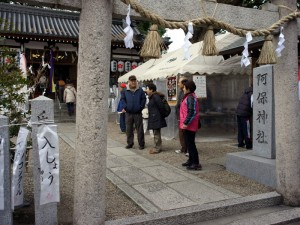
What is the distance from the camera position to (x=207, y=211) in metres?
3.66

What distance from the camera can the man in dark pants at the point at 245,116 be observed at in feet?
24.4

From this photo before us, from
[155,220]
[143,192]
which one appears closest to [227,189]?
[143,192]

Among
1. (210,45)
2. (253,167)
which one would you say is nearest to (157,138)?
(253,167)

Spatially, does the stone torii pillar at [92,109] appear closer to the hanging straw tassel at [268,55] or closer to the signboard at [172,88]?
the hanging straw tassel at [268,55]

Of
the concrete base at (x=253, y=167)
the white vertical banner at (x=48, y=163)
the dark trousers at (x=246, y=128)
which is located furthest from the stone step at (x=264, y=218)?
the dark trousers at (x=246, y=128)

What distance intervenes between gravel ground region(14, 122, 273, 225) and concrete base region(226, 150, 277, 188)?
112 mm

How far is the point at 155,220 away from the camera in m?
3.37

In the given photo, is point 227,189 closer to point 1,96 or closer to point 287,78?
point 287,78

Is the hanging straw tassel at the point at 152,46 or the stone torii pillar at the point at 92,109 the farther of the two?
the hanging straw tassel at the point at 152,46

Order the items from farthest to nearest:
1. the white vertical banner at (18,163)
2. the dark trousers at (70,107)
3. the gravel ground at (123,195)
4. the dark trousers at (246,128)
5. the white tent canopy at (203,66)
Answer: the dark trousers at (70,107) < the white tent canopy at (203,66) < the dark trousers at (246,128) < the gravel ground at (123,195) < the white vertical banner at (18,163)

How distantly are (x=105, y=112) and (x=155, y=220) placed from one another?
141 centimetres

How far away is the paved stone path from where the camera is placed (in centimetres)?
404

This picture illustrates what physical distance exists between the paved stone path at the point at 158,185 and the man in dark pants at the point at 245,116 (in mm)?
2739

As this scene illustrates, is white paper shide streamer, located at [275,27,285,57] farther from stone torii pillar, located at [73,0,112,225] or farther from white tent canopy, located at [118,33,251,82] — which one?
white tent canopy, located at [118,33,251,82]
